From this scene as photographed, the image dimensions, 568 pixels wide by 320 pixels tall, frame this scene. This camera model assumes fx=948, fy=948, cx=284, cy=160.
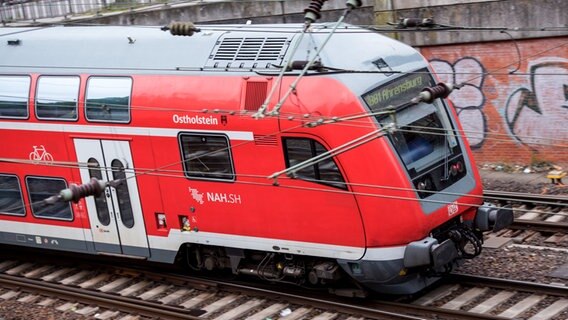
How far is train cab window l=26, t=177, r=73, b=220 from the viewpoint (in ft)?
46.7

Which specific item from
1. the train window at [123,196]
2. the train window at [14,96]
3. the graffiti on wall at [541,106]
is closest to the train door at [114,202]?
the train window at [123,196]

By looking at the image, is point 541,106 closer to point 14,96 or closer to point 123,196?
point 123,196

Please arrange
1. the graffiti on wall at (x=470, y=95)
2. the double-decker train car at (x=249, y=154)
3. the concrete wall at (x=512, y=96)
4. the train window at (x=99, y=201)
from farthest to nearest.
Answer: the graffiti on wall at (x=470, y=95)
the concrete wall at (x=512, y=96)
the train window at (x=99, y=201)
the double-decker train car at (x=249, y=154)

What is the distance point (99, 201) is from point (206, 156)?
7.22 ft

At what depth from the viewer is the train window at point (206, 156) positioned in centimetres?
1227

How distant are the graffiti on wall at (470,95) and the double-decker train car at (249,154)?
20.2ft

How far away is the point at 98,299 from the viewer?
13359 millimetres

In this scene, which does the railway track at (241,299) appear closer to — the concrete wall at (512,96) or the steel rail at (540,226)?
the steel rail at (540,226)

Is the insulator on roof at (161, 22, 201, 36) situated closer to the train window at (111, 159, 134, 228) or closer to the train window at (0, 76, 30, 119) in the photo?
the train window at (111, 159, 134, 228)

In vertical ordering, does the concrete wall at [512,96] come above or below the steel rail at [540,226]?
above

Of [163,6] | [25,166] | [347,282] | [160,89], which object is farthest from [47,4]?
[347,282]

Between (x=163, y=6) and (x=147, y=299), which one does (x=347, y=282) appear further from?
(x=163, y=6)

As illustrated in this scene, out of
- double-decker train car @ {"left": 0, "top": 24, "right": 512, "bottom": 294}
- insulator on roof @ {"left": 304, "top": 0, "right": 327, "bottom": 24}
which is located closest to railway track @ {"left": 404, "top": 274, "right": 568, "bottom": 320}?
double-decker train car @ {"left": 0, "top": 24, "right": 512, "bottom": 294}

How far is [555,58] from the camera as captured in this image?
1797 centimetres
